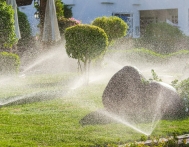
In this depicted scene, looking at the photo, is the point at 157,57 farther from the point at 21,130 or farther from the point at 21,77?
the point at 21,130

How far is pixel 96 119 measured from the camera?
9688mm

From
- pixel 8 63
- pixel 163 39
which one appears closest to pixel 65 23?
pixel 163 39

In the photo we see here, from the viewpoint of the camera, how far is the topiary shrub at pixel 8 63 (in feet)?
50.6

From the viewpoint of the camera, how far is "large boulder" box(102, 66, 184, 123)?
10.3m

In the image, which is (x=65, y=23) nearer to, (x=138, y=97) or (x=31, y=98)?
(x=31, y=98)

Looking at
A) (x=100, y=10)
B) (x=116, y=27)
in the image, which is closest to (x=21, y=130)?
(x=116, y=27)

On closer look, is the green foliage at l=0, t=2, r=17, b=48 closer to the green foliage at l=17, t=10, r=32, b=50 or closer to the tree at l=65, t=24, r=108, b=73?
the tree at l=65, t=24, r=108, b=73

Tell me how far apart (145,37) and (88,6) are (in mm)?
6576

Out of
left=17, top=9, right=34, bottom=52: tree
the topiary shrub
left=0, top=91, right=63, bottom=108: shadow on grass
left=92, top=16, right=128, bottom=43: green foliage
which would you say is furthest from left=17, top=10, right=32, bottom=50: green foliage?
left=0, top=91, right=63, bottom=108: shadow on grass

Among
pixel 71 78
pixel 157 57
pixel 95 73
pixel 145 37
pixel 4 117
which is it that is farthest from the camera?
pixel 145 37

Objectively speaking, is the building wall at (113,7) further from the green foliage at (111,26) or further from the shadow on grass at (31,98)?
the shadow on grass at (31,98)

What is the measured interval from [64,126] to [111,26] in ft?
32.2

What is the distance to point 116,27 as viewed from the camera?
18.7 metres

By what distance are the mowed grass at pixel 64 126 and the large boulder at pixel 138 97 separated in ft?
1.51
